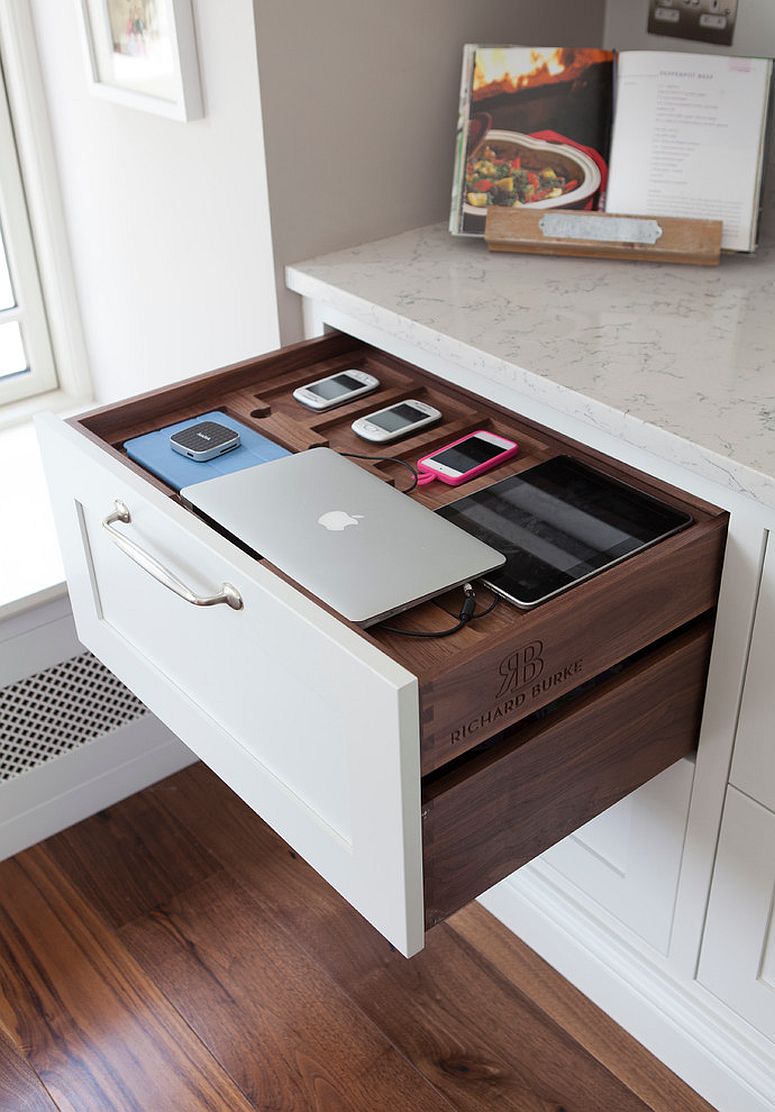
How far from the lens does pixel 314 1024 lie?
1448 mm

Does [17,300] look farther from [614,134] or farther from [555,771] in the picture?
[555,771]

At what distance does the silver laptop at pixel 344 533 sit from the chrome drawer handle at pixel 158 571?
5 centimetres

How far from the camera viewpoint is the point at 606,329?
1.24 meters

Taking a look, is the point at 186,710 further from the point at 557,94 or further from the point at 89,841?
the point at 557,94

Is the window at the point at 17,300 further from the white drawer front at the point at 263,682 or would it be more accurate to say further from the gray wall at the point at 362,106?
the white drawer front at the point at 263,682

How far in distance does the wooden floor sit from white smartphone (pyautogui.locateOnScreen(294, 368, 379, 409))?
718 mm

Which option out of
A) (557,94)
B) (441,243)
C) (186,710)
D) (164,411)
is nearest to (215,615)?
(186,710)

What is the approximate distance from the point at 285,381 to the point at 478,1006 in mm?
797

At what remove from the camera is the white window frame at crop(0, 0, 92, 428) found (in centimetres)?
167

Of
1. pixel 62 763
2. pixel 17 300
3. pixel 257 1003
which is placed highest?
pixel 17 300

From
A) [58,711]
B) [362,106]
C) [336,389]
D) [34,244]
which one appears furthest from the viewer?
[34,244]

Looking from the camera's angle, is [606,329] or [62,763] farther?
[62,763]

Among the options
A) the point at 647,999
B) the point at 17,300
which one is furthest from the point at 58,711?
the point at 647,999

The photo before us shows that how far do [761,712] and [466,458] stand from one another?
37cm
